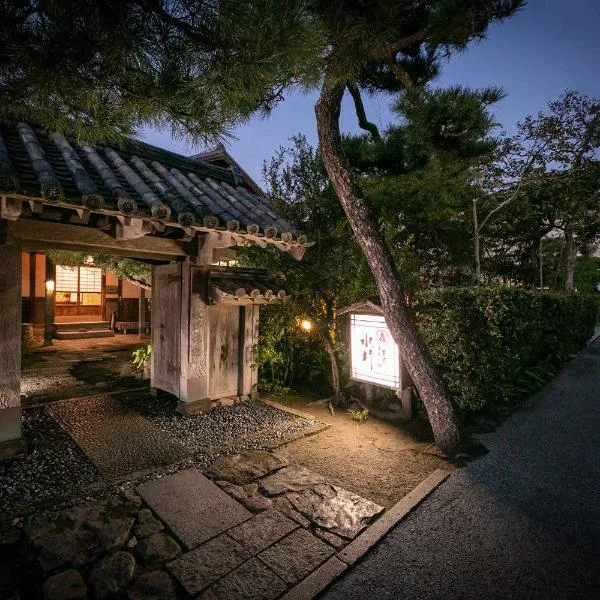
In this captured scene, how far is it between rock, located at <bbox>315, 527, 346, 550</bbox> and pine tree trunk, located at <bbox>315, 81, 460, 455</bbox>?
8.62ft

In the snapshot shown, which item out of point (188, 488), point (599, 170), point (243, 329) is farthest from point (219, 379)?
point (599, 170)

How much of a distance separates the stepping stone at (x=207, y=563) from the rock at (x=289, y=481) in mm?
970

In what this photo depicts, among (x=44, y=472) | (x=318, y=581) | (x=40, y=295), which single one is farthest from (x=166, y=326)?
(x=40, y=295)

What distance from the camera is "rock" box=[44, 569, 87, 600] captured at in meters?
2.75

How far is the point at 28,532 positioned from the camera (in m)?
3.39

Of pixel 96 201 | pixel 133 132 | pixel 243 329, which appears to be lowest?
pixel 243 329

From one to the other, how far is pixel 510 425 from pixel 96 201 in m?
7.74

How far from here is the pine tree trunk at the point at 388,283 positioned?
17.8 ft

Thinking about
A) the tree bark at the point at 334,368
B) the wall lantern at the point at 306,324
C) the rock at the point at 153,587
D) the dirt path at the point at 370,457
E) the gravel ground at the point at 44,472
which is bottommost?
the dirt path at the point at 370,457

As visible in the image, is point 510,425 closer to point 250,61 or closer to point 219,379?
point 219,379

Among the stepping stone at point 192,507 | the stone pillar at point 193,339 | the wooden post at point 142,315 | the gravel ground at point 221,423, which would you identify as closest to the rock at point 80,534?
the stepping stone at point 192,507

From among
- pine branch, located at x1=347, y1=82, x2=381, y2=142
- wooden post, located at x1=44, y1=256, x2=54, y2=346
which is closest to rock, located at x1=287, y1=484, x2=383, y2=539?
pine branch, located at x1=347, y1=82, x2=381, y2=142

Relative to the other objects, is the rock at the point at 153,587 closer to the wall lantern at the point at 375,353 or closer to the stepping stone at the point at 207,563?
the stepping stone at the point at 207,563

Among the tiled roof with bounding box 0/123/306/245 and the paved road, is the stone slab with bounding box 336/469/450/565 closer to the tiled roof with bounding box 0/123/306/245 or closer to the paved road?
the paved road
